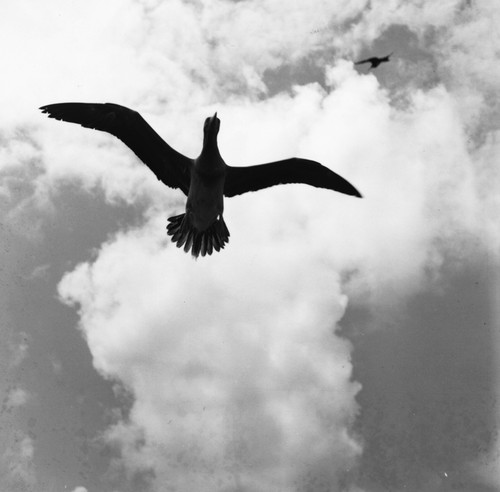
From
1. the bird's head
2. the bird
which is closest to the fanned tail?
the bird

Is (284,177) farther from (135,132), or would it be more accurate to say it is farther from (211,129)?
(135,132)

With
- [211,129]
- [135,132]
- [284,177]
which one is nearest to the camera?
[211,129]

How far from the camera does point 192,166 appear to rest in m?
11.3

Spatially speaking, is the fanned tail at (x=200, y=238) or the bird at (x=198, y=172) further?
the fanned tail at (x=200, y=238)

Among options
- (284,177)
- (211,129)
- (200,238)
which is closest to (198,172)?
(211,129)

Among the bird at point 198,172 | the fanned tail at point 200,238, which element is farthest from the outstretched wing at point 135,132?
the fanned tail at point 200,238

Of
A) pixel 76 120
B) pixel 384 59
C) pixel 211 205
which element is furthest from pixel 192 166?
pixel 384 59

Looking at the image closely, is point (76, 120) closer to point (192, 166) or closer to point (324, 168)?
point (192, 166)

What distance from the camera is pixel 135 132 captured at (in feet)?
37.6

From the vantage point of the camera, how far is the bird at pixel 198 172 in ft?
35.5

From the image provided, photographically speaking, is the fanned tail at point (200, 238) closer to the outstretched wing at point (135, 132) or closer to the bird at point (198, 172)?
the bird at point (198, 172)

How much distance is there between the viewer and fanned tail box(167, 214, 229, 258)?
1169 centimetres

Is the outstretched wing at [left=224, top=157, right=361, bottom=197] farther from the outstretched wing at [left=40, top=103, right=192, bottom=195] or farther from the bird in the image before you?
the outstretched wing at [left=40, top=103, right=192, bottom=195]

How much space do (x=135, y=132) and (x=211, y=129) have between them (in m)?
1.89
